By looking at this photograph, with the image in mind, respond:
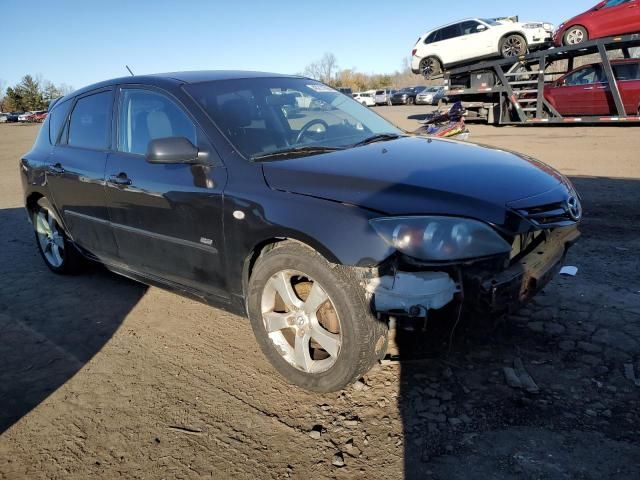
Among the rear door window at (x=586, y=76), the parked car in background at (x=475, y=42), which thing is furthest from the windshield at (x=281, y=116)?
the parked car in background at (x=475, y=42)

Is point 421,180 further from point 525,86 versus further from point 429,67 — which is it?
point 429,67

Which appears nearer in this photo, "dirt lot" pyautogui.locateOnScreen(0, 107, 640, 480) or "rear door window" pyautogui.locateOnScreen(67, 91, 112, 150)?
"dirt lot" pyautogui.locateOnScreen(0, 107, 640, 480)

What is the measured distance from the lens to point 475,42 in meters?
16.5

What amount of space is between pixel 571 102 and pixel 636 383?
15097mm

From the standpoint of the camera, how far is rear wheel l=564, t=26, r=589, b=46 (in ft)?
48.1

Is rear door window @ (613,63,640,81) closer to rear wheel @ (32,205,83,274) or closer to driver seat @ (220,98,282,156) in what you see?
driver seat @ (220,98,282,156)

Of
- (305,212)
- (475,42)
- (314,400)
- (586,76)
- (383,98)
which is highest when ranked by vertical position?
(475,42)

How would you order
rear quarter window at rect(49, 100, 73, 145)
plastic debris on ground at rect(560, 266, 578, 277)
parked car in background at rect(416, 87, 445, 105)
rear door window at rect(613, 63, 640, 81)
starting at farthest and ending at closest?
parked car in background at rect(416, 87, 445, 105) < rear door window at rect(613, 63, 640, 81) < rear quarter window at rect(49, 100, 73, 145) < plastic debris on ground at rect(560, 266, 578, 277)

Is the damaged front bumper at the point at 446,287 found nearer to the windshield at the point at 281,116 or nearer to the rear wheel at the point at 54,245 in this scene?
the windshield at the point at 281,116

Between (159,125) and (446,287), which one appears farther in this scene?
(159,125)

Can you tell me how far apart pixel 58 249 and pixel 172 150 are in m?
2.68

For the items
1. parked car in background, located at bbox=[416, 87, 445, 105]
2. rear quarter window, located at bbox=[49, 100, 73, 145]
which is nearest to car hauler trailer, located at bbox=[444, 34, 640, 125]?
rear quarter window, located at bbox=[49, 100, 73, 145]

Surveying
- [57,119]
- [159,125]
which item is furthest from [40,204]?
[159,125]

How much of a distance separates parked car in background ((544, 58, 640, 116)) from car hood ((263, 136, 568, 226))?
13665 mm
